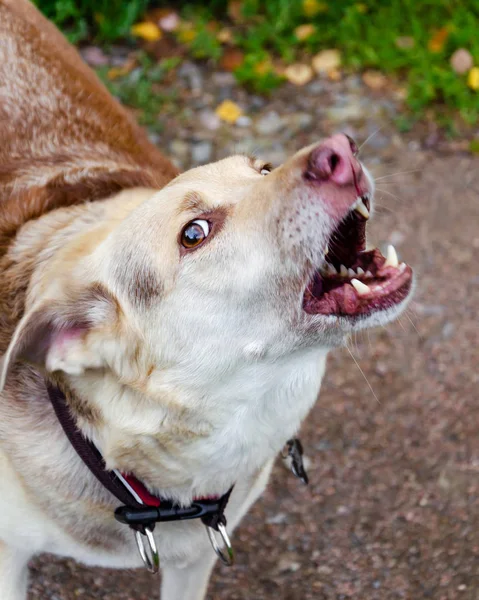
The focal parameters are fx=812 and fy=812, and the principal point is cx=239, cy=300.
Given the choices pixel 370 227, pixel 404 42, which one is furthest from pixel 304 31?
pixel 370 227

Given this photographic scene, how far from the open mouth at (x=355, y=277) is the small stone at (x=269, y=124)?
274 centimetres

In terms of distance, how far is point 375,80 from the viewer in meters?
5.26

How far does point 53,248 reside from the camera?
269 centimetres

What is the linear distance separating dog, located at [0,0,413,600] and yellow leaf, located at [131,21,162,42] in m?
2.74

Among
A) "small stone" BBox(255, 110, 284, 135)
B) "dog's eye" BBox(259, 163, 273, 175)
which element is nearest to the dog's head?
"dog's eye" BBox(259, 163, 273, 175)

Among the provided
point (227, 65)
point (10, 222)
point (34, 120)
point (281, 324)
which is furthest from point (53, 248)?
point (227, 65)

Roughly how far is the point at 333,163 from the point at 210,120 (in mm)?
2987

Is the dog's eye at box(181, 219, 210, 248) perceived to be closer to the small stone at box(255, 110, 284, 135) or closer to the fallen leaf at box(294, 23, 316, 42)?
the small stone at box(255, 110, 284, 135)

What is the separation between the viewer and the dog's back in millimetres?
2887

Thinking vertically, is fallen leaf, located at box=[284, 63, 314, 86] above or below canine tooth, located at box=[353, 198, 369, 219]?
below

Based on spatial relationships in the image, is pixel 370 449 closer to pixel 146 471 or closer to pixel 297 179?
pixel 146 471

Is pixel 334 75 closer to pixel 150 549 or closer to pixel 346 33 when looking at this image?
pixel 346 33

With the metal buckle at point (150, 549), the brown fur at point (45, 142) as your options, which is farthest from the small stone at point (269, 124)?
the metal buckle at point (150, 549)

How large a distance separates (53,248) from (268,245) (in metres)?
0.81
